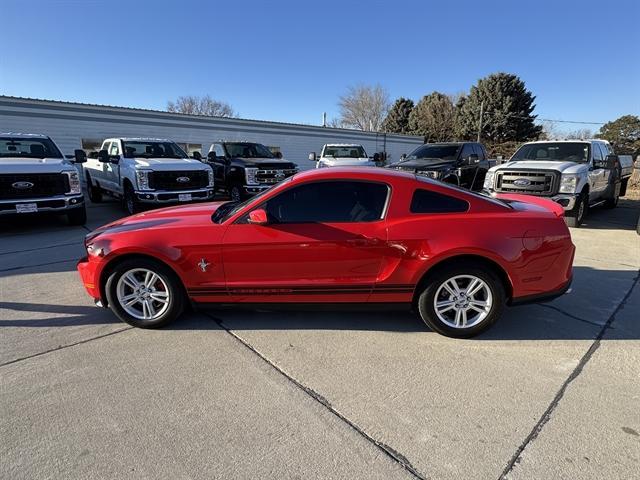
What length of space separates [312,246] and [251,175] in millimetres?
8456

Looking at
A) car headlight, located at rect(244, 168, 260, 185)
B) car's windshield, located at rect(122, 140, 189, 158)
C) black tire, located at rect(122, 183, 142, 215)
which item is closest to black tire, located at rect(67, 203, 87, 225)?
black tire, located at rect(122, 183, 142, 215)

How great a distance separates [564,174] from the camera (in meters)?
8.53

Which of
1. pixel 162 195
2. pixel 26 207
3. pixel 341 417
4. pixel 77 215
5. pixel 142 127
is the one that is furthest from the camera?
pixel 142 127

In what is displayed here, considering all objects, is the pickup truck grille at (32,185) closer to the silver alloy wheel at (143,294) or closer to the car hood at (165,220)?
the car hood at (165,220)

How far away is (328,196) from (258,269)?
89 cm

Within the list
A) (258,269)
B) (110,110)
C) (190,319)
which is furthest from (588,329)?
(110,110)

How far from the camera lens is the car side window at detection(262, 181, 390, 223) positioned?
3.54m

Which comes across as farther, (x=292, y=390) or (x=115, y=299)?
(x=115, y=299)

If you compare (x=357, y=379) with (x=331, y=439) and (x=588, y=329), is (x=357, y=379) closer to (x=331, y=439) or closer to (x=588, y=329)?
(x=331, y=439)

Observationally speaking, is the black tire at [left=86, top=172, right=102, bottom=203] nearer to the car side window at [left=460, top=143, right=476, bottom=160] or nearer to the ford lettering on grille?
the ford lettering on grille

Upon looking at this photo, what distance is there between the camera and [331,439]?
237 cm

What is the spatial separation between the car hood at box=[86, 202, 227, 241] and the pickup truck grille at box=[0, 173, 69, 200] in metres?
5.19

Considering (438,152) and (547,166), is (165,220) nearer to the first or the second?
(547,166)

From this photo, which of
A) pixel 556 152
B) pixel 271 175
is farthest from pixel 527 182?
pixel 271 175
